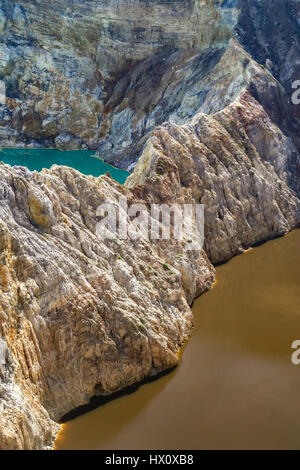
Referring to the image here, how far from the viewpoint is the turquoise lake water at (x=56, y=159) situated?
35322 millimetres

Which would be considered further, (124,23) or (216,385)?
(124,23)

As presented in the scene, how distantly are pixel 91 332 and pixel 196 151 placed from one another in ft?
40.3

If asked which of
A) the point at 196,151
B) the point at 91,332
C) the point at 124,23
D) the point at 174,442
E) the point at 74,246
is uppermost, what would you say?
the point at 124,23

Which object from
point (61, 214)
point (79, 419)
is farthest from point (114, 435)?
point (61, 214)

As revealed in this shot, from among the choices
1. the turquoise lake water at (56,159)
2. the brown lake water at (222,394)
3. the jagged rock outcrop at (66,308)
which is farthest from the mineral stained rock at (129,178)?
the turquoise lake water at (56,159)

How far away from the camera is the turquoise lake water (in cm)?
3532

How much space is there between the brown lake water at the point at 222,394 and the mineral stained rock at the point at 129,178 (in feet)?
2.35

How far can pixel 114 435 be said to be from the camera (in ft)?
45.5

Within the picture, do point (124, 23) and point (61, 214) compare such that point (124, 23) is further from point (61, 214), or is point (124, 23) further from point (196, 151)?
point (61, 214)

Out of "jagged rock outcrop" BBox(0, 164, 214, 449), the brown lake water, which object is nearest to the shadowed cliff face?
the brown lake water

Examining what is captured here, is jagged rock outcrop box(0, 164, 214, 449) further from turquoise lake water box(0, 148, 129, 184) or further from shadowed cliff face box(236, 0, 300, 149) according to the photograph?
shadowed cliff face box(236, 0, 300, 149)

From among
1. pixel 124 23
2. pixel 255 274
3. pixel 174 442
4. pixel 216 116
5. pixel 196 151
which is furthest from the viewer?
pixel 124 23

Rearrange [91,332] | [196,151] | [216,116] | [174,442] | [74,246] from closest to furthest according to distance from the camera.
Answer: [174,442]
[91,332]
[74,246]
[196,151]
[216,116]

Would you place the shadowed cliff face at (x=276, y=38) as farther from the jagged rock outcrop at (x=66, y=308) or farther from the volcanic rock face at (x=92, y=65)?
the jagged rock outcrop at (x=66, y=308)
